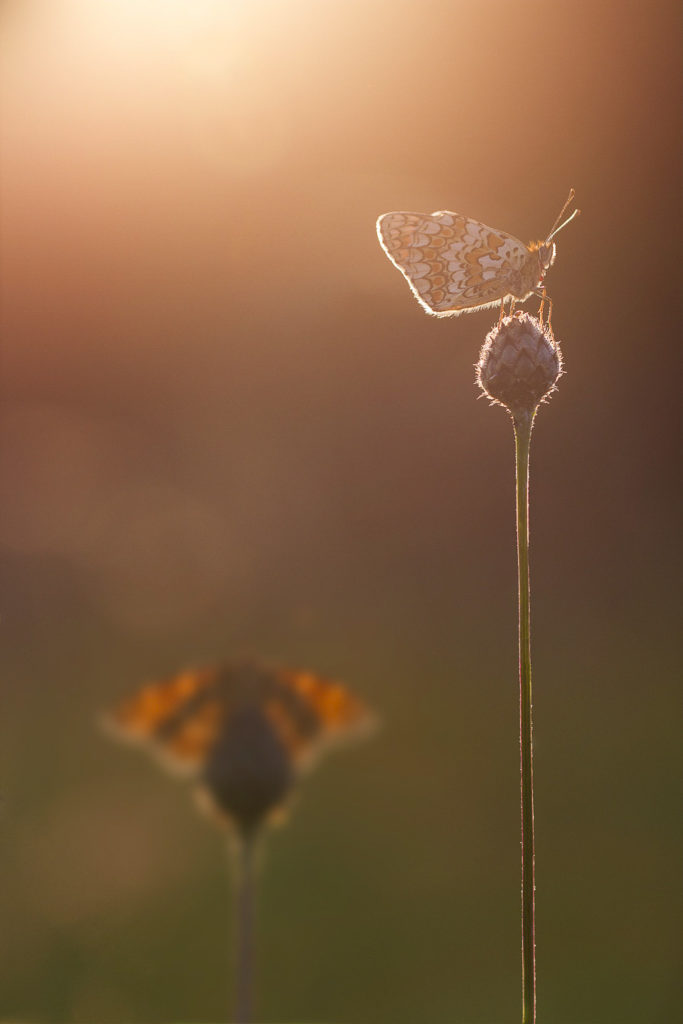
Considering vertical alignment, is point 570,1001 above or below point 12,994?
below

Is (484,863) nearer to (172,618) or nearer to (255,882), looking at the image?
(172,618)

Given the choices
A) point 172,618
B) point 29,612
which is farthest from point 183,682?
point 29,612

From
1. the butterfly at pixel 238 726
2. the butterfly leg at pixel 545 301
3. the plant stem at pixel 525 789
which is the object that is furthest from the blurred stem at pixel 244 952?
the butterfly leg at pixel 545 301

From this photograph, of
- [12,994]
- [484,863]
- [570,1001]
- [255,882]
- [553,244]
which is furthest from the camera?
[484,863]

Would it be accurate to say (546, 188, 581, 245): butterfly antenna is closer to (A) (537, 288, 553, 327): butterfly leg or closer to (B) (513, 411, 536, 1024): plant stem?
(A) (537, 288, 553, 327): butterfly leg

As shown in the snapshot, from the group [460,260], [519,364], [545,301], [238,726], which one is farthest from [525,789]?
[460,260]
